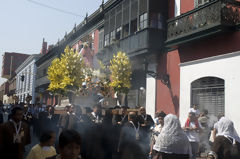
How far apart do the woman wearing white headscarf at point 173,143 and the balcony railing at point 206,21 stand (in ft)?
24.1

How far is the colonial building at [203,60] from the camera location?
11.4 meters

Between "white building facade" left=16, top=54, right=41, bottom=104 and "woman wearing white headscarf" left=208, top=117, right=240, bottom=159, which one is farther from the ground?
"white building facade" left=16, top=54, right=41, bottom=104

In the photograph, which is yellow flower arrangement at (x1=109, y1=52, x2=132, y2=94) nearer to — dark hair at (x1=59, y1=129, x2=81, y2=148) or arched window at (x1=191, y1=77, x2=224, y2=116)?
arched window at (x1=191, y1=77, x2=224, y2=116)

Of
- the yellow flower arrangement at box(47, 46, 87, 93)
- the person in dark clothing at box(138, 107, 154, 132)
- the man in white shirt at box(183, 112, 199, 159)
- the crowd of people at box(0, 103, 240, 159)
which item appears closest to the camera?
the crowd of people at box(0, 103, 240, 159)

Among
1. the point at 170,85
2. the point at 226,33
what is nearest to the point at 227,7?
the point at 226,33

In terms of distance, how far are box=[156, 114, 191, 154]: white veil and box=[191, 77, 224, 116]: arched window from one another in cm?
732

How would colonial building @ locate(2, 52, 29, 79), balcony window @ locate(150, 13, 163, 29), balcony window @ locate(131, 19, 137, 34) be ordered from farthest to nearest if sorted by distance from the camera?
colonial building @ locate(2, 52, 29, 79) < balcony window @ locate(131, 19, 137, 34) < balcony window @ locate(150, 13, 163, 29)

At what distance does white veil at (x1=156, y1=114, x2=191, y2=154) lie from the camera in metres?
5.06

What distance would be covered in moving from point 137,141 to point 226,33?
662cm

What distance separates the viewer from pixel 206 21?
480 inches

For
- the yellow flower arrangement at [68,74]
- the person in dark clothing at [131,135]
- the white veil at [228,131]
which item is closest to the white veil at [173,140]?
Result: the white veil at [228,131]

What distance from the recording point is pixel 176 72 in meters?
14.8

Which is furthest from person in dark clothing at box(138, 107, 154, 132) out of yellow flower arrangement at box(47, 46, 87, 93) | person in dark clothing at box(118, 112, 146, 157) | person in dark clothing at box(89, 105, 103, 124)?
yellow flower arrangement at box(47, 46, 87, 93)

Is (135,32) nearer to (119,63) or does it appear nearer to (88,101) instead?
(119,63)
